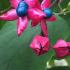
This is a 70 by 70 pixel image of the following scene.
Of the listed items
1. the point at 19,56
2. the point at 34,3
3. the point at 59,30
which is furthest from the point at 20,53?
the point at 34,3

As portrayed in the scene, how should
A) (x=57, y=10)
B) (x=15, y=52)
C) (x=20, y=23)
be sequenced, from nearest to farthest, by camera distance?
(x=20, y=23) < (x=15, y=52) < (x=57, y=10)

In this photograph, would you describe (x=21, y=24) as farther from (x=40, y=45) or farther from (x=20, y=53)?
(x=20, y=53)

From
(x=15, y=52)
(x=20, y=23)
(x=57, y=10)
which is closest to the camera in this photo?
(x=20, y=23)

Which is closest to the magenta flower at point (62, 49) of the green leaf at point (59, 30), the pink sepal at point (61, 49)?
the pink sepal at point (61, 49)

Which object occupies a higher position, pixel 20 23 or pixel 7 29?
pixel 20 23

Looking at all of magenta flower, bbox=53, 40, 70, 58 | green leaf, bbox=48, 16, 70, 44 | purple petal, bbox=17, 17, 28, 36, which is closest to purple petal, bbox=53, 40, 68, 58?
magenta flower, bbox=53, 40, 70, 58

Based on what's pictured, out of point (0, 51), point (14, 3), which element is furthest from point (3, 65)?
point (14, 3)

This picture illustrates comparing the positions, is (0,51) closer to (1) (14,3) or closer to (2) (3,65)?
(2) (3,65)

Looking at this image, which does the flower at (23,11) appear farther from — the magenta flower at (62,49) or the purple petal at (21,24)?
the magenta flower at (62,49)
